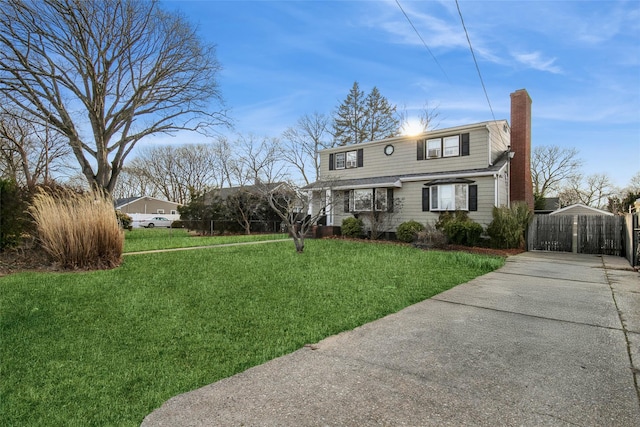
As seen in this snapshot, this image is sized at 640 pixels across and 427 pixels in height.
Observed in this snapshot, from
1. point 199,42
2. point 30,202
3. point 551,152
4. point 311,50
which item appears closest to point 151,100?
point 199,42

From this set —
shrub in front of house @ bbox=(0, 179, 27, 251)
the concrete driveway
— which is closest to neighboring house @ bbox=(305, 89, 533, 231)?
shrub in front of house @ bbox=(0, 179, 27, 251)

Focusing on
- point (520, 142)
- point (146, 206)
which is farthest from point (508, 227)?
point (146, 206)

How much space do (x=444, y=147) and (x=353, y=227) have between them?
553cm

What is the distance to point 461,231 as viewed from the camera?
12.8m

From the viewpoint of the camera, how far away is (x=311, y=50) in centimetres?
1182

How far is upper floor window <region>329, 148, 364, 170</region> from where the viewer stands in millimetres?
18594

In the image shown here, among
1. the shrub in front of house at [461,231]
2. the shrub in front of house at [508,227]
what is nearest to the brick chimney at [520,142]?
the shrub in front of house at [508,227]

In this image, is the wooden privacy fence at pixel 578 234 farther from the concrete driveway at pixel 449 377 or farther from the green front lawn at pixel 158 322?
the concrete driveway at pixel 449 377

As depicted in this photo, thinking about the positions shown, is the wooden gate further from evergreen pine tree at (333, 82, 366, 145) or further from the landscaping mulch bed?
evergreen pine tree at (333, 82, 366, 145)

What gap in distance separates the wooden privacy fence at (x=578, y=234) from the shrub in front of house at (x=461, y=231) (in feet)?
7.46

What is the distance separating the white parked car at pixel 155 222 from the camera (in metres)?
34.8

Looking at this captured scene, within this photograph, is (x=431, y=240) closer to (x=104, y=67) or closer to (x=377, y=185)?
(x=377, y=185)

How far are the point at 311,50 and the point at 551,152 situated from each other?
34.5 meters

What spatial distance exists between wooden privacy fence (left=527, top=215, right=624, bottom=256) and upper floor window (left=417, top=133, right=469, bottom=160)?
163 inches
